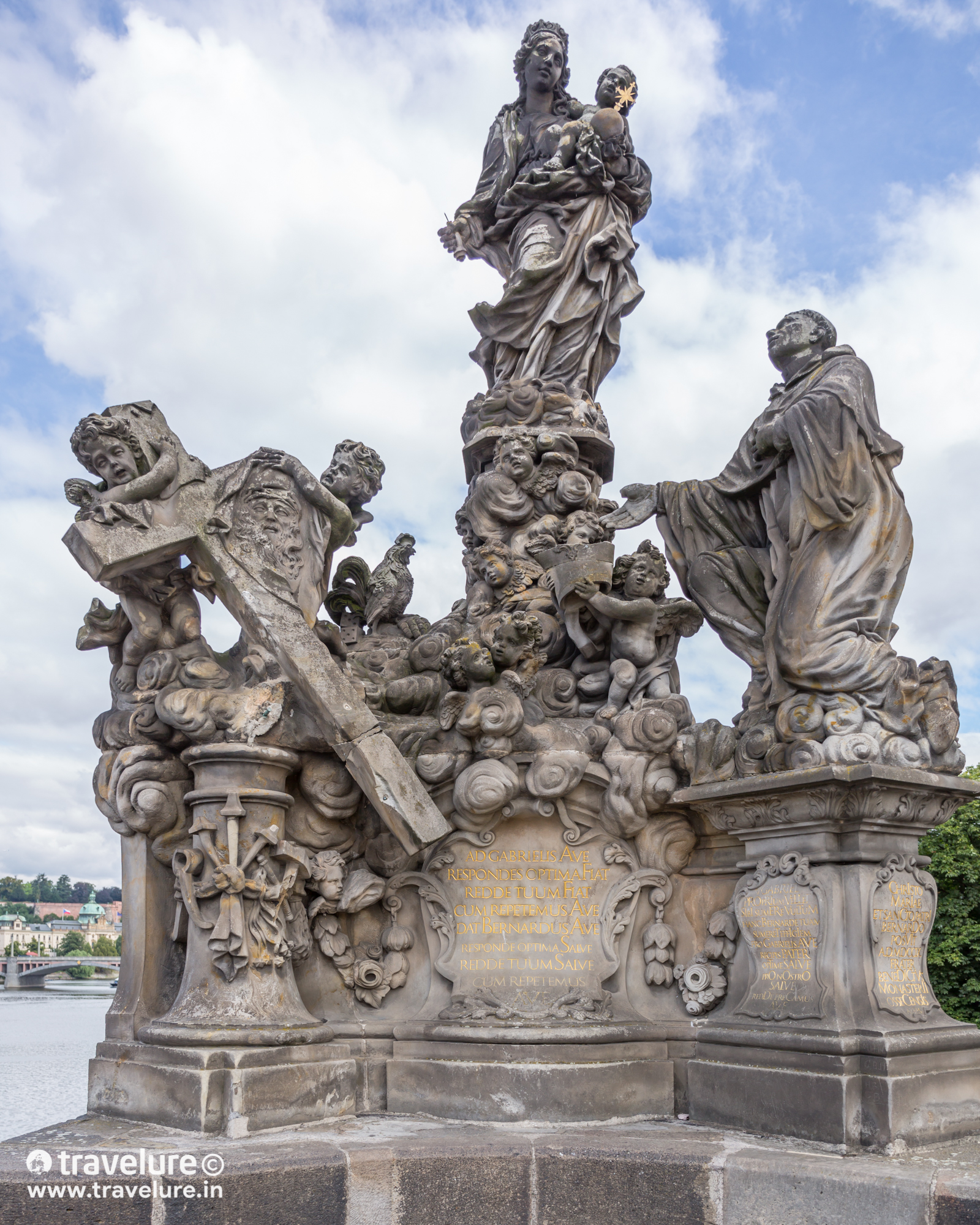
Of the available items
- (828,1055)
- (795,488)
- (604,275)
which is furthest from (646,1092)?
(604,275)

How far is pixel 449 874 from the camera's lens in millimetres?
6898

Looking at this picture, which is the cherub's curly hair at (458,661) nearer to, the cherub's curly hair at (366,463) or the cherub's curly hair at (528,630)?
the cherub's curly hair at (528,630)

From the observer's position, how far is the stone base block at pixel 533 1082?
6246 millimetres

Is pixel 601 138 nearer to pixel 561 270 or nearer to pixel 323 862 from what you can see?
pixel 561 270

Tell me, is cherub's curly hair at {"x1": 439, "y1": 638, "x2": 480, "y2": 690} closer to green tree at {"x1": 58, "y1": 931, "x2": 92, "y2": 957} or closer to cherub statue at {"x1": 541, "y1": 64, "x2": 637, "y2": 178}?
cherub statue at {"x1": 541, "y1": 64, "x2": 637, "y2": 178}

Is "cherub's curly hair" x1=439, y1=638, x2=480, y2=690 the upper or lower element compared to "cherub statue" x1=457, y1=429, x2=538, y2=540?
lower

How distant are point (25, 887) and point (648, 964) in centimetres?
6564

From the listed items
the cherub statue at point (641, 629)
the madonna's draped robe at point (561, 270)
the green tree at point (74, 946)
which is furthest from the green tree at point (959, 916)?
the green tree at point (74, 946)

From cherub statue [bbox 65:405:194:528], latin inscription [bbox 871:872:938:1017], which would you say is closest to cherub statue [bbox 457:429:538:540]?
cherub statue [bbox 65:405:194:528]

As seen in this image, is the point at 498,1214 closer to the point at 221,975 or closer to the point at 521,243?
the point at 221,975

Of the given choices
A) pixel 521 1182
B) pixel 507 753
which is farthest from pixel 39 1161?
pixel 507 753

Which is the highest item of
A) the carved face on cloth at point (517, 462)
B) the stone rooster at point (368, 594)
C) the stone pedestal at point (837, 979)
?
the carved face on cloth at point (517, 462)

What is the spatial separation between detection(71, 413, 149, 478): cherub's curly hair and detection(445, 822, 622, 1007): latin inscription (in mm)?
3103

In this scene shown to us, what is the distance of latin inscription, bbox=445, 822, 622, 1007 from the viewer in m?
6.66
